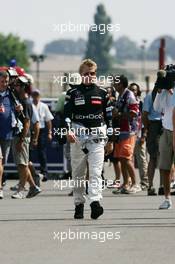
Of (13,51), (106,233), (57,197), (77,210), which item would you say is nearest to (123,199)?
(57,197)

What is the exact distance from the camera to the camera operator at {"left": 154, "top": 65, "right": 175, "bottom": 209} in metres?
15.6

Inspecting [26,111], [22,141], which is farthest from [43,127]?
[22,141]

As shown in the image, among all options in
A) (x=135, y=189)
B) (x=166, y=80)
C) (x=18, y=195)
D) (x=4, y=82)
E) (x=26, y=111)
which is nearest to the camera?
(x=166, y=80)

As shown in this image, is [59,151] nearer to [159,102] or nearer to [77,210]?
[159,102]

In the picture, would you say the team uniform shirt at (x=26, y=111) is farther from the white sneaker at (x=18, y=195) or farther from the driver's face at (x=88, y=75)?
the driver's face at (x=88, y=75)

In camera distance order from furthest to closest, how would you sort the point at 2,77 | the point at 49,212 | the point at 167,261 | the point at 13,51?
the point at 13,51
the point at 2,77
the point at 49,212
the point at 167,261

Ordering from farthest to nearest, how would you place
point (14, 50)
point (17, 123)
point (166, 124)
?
1. point (14, 50)
2. point (17, 123)
3. point (166, 124)

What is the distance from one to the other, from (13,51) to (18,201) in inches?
5540

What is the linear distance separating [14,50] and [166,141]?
144m

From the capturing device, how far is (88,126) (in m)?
14.3

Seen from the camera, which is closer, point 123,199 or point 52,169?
point 123,199

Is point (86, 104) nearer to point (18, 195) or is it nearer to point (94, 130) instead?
point (94, 130)

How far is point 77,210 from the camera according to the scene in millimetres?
14391

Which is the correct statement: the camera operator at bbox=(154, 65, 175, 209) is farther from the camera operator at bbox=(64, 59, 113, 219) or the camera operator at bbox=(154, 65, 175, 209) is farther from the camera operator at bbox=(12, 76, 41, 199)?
the camera operator at bbox=(12, 76, 41, 199)
